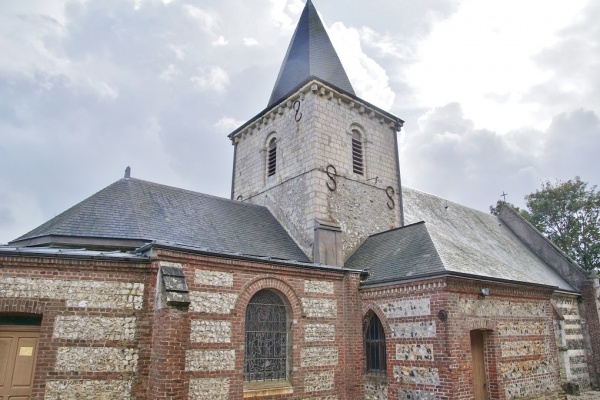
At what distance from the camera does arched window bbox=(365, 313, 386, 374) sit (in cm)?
1203

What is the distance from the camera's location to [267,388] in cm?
1051

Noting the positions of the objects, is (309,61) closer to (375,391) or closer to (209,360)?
(209,360)

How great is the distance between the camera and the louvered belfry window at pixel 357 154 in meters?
16.5

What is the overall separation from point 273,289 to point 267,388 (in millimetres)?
2402

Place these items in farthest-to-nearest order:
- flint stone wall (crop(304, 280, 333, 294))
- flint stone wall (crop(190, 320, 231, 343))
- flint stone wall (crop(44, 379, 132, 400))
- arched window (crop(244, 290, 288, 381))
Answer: flint stone wall (crop(304, 280, 333, 294)) < arched window (crop(244, 290, 288, 381)) < flint stone wall (crop(190, 320, 231, 343)) < flint stone wall (crop(44, 379, 132, 400))

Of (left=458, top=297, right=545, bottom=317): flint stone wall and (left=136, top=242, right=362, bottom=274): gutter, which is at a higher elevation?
(left=136, top=242, right=362, bottom=274): gutter

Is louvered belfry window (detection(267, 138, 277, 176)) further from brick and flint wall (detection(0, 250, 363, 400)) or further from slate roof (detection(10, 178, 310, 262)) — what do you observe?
brick and flint wall (detection(0, 250, 363, 400))

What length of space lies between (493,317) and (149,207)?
394 inches

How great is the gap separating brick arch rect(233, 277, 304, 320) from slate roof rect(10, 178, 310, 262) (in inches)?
38.8

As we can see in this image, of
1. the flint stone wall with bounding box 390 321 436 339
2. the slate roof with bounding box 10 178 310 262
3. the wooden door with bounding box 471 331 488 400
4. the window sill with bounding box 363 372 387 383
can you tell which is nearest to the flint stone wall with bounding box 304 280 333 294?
the slate roof with bounding box 10 178 310 262

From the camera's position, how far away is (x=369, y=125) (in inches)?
680

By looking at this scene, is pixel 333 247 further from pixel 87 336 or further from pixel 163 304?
pixel 87 336

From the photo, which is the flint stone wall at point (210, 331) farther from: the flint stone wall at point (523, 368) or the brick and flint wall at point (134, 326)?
the flint stone wall at point (523, 368)

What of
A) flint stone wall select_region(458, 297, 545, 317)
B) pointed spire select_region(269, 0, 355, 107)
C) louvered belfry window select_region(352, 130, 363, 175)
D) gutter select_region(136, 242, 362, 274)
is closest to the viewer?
gutter select_region(136, 242, 362, 274)
